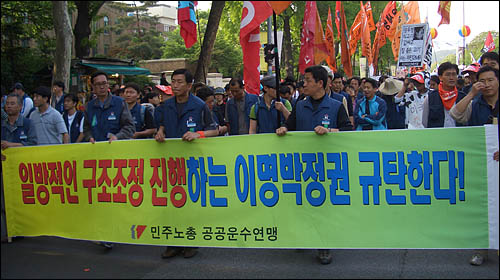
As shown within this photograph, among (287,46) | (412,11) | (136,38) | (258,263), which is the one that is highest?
(136,38)

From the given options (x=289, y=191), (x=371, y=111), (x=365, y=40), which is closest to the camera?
(x=289, y=191)

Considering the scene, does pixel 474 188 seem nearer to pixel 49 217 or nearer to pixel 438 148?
pixel 438 148

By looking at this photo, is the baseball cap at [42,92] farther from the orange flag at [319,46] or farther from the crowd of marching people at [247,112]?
the orange flag at [319,46]

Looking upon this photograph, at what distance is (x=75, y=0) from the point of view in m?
25.2

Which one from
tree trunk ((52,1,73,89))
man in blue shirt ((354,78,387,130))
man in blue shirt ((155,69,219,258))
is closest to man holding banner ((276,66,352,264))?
man in blue shirt ((155,69,219,258))

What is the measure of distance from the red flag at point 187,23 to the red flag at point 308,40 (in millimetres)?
3225

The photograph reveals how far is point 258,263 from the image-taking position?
5.25 m

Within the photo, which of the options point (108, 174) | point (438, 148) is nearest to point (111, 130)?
point (108, 174)

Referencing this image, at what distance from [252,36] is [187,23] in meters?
2.10

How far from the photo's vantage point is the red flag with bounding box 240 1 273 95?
6031 millimetres

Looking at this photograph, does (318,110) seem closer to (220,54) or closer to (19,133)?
(19,133)

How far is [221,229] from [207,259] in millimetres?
496

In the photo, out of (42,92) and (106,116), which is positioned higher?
(42,92)

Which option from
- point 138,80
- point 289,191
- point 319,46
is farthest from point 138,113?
point 138,80
